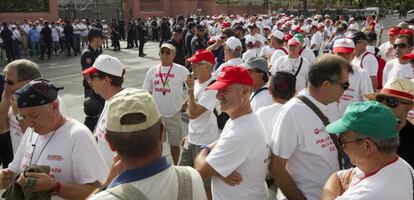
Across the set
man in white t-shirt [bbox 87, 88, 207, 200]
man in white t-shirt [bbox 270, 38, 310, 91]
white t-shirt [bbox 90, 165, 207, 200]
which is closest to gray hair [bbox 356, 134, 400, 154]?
white t-shirt [bbox 90, 165, 207, 200]

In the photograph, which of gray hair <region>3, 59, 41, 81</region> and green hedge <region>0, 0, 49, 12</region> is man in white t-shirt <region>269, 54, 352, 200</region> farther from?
green hedge <region>0, 0, 49, 12</region>

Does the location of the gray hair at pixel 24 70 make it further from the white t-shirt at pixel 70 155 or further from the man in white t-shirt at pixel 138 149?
the man in white t-shirt at pixel 138 149

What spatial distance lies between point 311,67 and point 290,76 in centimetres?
83

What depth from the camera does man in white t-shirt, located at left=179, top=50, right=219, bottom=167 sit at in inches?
217

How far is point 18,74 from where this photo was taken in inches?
172

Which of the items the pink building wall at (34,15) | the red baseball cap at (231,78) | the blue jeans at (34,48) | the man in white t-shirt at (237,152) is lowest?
the blue jeans at (34,48)

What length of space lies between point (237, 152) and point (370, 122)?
1.04 m

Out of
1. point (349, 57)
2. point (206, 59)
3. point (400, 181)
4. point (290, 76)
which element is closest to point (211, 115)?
point (206, 59)

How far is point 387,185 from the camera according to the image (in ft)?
8.51

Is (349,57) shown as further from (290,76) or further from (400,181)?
(400,181)

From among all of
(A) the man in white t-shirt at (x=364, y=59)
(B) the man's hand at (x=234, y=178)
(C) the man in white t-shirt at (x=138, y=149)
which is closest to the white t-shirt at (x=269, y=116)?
(B) the man's hand at (x=234, y=178)

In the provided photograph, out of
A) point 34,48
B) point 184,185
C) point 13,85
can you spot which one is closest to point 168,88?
point 13,85

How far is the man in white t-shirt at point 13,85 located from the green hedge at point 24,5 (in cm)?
3099

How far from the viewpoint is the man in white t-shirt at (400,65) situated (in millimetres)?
7160
